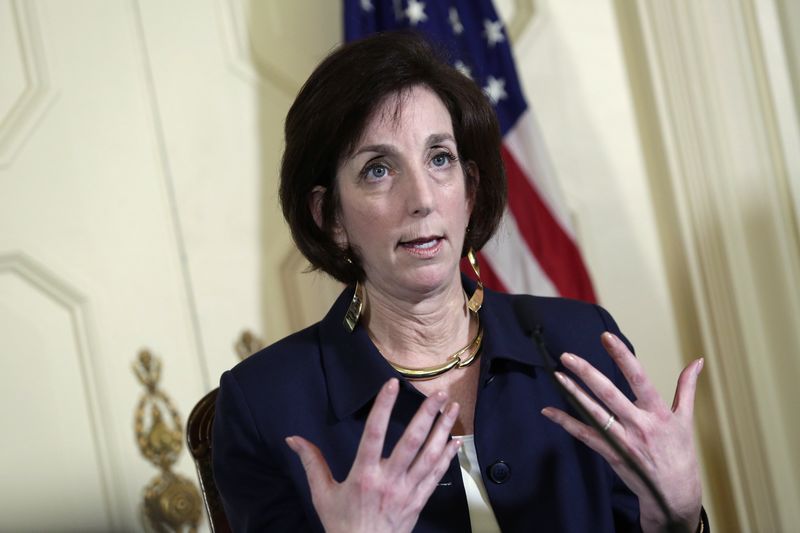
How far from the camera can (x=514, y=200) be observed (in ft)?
8.90

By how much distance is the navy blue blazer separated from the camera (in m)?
1.58

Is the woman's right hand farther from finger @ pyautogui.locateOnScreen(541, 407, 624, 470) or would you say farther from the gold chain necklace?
the gold chain necklace

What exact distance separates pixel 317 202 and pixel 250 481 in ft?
1.71

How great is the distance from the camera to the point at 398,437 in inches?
63.4

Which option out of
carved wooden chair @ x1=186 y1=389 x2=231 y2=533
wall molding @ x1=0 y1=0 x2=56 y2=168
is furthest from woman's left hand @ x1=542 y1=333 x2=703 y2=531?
wall molding @ x1=0 y1=0 x2=56 y2=168

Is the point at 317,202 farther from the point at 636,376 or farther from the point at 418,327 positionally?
the point at 636,376

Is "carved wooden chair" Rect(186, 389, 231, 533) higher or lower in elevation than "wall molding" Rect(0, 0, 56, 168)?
lower

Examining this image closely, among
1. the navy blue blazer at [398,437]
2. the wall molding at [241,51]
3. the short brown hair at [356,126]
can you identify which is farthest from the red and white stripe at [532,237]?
the navy blue blazer at [398,437]

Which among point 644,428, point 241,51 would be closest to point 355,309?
point 644,428

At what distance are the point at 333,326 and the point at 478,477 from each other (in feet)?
1.29

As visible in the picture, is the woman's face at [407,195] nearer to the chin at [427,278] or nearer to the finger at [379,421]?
the chin at [427,278]

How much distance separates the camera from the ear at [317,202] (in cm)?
174

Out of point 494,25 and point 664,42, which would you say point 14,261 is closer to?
point 494,25

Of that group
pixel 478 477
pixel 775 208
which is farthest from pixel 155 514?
pixel 775 208
